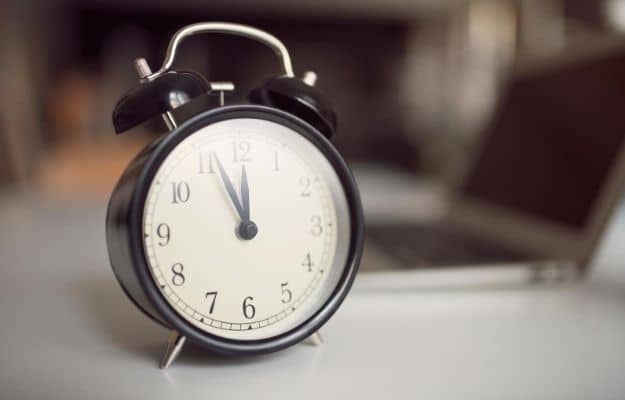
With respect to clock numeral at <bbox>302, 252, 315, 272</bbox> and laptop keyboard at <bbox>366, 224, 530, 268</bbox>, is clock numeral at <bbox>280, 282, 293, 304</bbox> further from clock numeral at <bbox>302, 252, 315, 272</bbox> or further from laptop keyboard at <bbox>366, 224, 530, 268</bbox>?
laptop keyboard at <bbox>366, 224, 530, 268</bbox>

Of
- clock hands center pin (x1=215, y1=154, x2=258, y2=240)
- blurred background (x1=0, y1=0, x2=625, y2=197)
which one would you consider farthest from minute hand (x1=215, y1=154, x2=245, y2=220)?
blurred background (x1=0, y1=0, x2=625, y2=197)

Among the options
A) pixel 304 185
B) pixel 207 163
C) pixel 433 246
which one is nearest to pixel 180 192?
pixel 207 163

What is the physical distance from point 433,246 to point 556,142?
0.41 m

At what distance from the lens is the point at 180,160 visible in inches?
26.3

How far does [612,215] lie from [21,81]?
3.40 meters

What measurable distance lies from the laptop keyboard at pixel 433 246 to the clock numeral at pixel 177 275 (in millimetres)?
635

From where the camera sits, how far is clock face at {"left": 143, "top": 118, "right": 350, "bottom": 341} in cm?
66

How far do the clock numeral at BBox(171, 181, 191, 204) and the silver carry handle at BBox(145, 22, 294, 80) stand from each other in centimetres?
12

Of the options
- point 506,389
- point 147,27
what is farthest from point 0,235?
point 147,27

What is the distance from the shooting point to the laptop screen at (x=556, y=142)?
1330 millimetres

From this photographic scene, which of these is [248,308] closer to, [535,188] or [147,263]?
[147,263]

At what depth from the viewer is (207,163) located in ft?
2.25

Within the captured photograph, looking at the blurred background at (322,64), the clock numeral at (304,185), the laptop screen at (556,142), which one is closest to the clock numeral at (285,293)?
the clock numeral at (304,185)

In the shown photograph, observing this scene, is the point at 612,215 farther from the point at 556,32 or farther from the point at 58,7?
the point at 58,7
